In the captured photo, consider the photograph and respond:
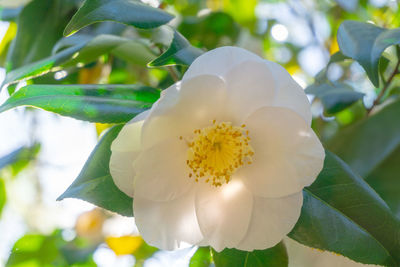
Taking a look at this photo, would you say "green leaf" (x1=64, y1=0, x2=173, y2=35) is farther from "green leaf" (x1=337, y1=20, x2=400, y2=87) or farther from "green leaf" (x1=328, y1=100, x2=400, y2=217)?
"green leaf" (x1=328, y1=100, x2=400, y2=217)

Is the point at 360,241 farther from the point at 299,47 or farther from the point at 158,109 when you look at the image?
the point at 299,47

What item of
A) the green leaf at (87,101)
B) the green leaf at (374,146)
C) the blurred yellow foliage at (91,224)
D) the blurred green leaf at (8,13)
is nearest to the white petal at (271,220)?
the green leaf at (87,101)

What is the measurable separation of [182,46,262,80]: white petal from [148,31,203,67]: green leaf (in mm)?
57

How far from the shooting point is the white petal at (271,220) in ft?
1.95

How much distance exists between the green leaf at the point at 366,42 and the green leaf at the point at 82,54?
0.36 m

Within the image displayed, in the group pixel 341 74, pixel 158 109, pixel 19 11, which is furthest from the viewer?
pixel 341 74

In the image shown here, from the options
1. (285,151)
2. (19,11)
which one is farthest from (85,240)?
(285,151)

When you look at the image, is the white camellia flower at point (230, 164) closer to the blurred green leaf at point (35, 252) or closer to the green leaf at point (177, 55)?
the green leaf at point (177, 55)

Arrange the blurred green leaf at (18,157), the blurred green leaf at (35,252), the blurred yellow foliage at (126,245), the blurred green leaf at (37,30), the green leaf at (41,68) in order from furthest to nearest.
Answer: the blurred yellow foliage at (126,245) → the blurred green leaf at (35,252) → the blurred green leaf at (37,30) → the blurred green leaf at (18,157) → the green leaf at (41,68)

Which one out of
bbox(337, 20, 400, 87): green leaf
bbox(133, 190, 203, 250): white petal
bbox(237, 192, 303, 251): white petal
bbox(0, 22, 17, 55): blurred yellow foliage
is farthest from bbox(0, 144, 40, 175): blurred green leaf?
bbox(337, 20, 400, 87): green leaf

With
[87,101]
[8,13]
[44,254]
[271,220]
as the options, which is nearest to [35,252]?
[44,254]

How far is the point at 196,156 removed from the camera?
682 millimetres

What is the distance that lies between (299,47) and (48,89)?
132 cm

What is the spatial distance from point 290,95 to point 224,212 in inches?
7.2
